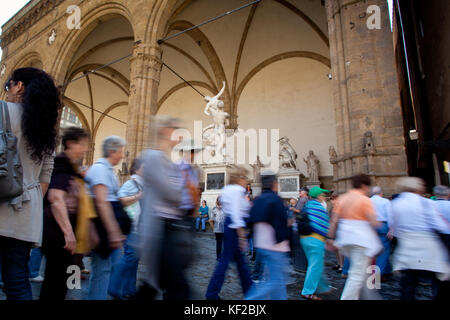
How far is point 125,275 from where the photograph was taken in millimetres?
2643

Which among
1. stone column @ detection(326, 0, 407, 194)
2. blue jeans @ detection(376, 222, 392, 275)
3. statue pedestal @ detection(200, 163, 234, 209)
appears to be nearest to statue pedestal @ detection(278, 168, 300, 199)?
statue pedestal @ detection(200, 163, 234, 209)

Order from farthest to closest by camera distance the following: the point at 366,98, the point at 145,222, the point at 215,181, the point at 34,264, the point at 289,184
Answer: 1. the point at 289,184
2. the point at 215,181
3. the point at 366,98
4. the point at 34,264
5. the point at 145,222

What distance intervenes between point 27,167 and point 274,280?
187cm

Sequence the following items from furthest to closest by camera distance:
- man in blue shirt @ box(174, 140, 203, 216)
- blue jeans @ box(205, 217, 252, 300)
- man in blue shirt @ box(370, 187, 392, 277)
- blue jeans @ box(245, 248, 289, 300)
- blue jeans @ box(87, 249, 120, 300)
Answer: man in blue shirt @ box(370, 187, 392, 277)
blue jeans @ box(205, 217, 252, 300)
blue jeans @ box(245, 248, 289, 300)
blue jeans @ box(87, 249, 120, 300)
man in blue shirt @ box(174, 140, 203, 216)

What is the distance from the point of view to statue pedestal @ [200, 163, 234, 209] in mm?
8844

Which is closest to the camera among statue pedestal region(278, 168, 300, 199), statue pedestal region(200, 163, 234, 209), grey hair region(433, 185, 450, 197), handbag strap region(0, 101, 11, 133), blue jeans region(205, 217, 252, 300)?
handbag strap region(0, 101, 11, 133)

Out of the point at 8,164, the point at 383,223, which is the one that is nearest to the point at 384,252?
the point at 383,223

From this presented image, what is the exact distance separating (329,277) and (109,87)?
72.9ft

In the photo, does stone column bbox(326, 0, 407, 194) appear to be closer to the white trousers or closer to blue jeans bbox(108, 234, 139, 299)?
the white trousers

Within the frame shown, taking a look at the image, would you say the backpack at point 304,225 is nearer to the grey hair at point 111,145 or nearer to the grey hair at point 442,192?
the grey hair at point 442,192

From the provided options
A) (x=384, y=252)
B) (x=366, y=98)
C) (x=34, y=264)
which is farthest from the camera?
(x=366, y=98)

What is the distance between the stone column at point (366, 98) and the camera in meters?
6.09

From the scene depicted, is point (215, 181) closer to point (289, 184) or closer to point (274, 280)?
point (289, 184)
